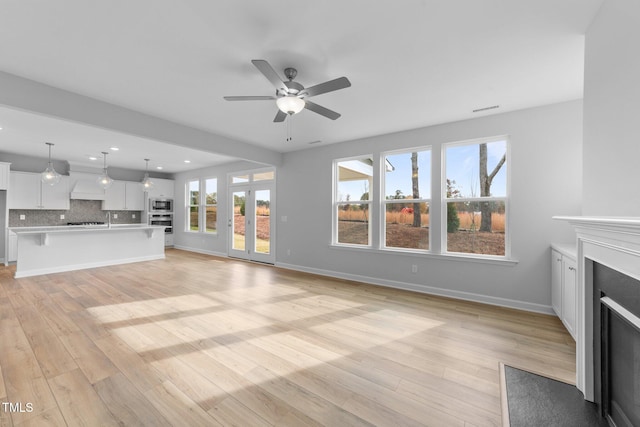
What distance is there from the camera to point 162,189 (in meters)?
8.93

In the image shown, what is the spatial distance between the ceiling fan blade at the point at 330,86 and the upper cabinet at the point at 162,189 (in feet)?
26.8

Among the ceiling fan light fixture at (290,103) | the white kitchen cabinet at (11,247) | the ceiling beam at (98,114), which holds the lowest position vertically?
the white kitchen cabinet at (11,247)

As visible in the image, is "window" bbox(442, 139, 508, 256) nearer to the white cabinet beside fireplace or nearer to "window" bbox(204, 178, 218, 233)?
the white cabinet beside fireplace

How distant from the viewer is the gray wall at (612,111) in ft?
4.77

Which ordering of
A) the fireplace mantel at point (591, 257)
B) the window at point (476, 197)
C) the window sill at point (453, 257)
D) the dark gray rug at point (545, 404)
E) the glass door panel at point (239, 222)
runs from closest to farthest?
the fireplace mantel at point (591, 257)
the dark gray rug at point (545, 404)
the window sill at point (453, 257)
the window at point (476, 197)
the glass door panel at point (239, 222)

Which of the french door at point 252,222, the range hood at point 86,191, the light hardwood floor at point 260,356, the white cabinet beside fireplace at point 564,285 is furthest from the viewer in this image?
the range hood at point 86,191

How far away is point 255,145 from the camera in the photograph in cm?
545

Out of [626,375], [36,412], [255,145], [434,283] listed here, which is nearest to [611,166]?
[626,375]

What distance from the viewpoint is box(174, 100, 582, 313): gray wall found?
3307mm

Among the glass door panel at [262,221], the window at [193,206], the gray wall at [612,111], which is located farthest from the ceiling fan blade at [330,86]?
the window at [193,206]

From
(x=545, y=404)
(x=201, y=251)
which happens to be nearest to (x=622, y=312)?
(x=545, y=404)

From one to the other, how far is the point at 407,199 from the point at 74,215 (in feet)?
29.6

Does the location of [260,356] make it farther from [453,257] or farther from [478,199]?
[478,199]

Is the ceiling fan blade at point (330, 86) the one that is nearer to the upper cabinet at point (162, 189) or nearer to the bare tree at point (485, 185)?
the bare tree at point (485, 185)
